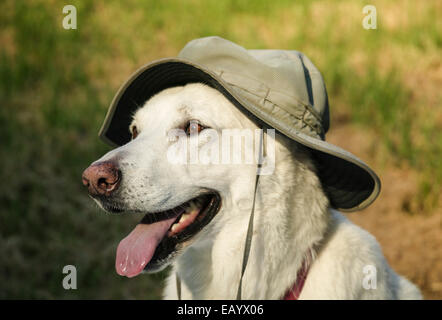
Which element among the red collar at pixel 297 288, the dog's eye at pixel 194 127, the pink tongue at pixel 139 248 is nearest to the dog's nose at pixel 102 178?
the pink tongue at pixel 139 248

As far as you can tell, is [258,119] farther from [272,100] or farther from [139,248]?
[139,248]

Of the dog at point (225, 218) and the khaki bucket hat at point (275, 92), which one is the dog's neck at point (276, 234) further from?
the khaki bucket hat at point (275, 92)

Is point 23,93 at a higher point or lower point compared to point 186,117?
higher

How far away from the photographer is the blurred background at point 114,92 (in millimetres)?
3533

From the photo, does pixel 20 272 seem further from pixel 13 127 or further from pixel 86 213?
pixel 13 127

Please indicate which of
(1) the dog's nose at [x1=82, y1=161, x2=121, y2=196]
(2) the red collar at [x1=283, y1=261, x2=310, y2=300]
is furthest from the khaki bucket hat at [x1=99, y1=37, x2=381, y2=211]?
(1) the dog's nose at [x1=82, y1=161, x2=121, y2=196]

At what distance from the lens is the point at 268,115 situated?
186cm

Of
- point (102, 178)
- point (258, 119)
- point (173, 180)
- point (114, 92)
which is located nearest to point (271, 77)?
point (258, 119)

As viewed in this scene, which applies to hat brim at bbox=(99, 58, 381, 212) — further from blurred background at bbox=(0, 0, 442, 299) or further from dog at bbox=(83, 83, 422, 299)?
blurred background at bbox=(0, 0, 442, 299)

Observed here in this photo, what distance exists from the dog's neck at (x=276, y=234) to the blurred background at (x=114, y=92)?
1.38 meters

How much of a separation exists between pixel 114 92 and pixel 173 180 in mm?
3384

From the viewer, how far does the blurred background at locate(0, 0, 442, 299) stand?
11.6ft

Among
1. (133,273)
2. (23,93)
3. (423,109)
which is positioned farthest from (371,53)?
(133,273)
